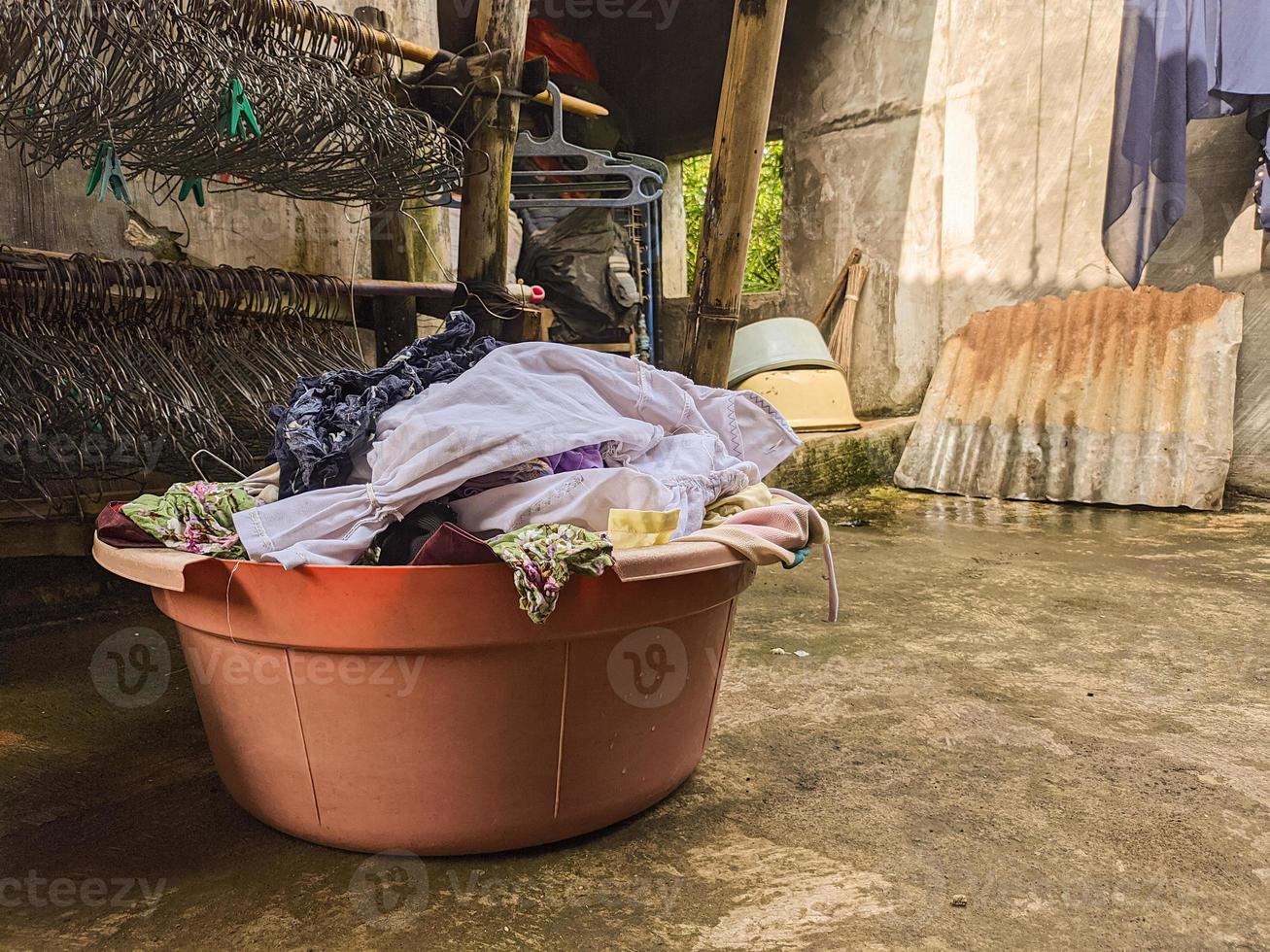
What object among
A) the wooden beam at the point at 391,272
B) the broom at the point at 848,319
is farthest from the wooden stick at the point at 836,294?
the wooden beam at the point at 391,272

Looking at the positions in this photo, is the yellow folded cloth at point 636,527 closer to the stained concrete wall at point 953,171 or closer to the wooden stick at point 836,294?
the stained concrete wall at point 953,171

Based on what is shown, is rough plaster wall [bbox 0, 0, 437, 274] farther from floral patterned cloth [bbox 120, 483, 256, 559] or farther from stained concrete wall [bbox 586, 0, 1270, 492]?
stained concrete wall [bbox 586, 0, 1270, 492]

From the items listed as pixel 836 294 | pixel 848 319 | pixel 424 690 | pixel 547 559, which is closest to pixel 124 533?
pixel 424 690

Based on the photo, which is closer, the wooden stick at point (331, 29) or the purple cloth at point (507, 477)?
the purple cloth at point (507, 477)

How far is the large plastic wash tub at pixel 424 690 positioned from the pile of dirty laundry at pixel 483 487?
0.05 metres

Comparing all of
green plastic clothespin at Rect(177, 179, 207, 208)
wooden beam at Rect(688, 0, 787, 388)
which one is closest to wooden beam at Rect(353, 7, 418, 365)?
green plastic clothespin at Rect(177, 179, 207, 208)

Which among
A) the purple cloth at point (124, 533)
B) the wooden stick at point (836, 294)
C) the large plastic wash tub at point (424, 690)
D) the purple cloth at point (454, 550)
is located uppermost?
the wooden stick at point (836, 294)

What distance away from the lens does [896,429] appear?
15.0ft

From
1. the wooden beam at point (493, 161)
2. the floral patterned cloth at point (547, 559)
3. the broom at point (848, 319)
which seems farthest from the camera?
the broom at point (848, 319)

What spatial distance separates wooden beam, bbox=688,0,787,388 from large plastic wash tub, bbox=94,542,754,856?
44.1 inches

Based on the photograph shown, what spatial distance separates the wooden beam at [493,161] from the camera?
215 centimetres

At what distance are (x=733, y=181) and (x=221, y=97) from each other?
3.72ft

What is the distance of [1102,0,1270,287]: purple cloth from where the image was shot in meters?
3.42

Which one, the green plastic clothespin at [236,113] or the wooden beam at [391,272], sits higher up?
the green plastic clothespin at [236,113]
